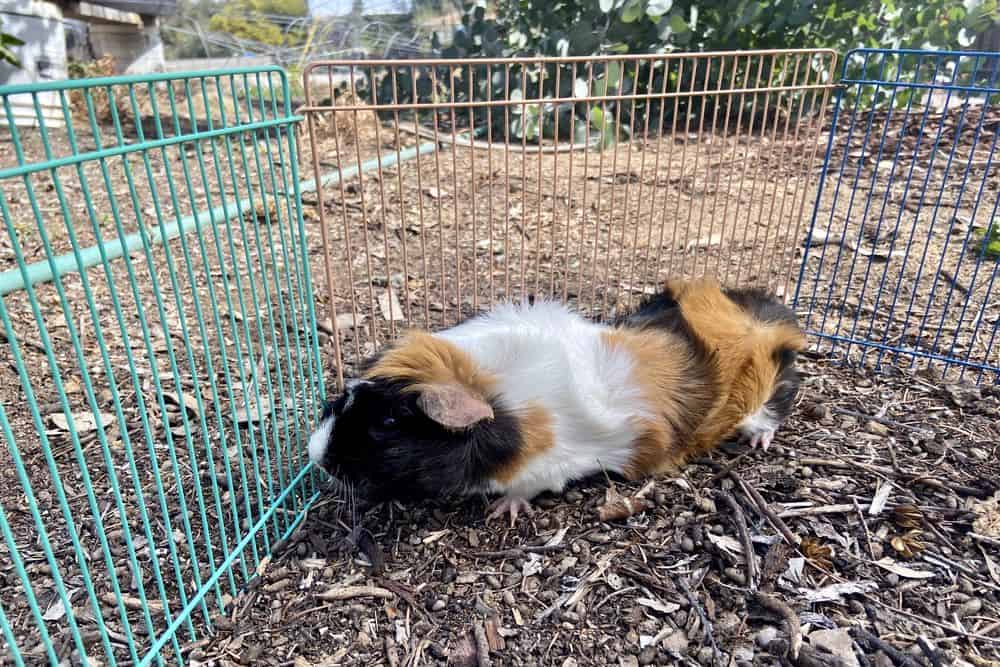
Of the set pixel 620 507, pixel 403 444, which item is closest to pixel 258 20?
pixel 403 444

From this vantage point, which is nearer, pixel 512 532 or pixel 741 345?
pixel 512 532

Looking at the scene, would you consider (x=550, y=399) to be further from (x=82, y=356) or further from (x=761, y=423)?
(x=82, y=356)

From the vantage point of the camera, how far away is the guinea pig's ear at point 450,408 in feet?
5.01

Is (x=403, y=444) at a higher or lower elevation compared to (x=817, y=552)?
higher

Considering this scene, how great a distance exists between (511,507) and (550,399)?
1.01 feet

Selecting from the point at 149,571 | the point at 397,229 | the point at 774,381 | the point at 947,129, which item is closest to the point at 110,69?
the point at 397,229

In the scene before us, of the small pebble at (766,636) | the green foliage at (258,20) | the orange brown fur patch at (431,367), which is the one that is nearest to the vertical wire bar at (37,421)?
the orange brown fur patch at (431,367)

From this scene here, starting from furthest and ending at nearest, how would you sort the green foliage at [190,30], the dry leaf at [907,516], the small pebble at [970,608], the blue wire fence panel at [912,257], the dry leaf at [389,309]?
the green foliage at [190,30] < the dry leaf at [389,309] < the blue wire fence panel at [912,257] < the dry leaf at [907,516] < the small pebble at [970,608]

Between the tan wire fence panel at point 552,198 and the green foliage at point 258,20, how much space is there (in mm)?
5109

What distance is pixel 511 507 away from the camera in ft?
6.01

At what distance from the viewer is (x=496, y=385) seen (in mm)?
1739

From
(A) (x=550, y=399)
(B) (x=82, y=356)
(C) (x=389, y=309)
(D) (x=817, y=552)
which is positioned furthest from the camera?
(C) (x=389, y=309)

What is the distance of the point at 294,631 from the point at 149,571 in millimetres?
383

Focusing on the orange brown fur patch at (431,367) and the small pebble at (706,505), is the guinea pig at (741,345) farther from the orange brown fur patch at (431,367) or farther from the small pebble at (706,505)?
the orange brown fur patch at (431,367)
